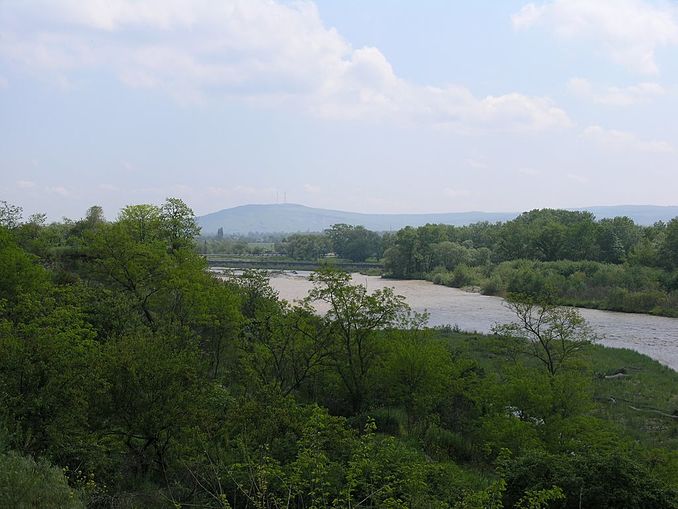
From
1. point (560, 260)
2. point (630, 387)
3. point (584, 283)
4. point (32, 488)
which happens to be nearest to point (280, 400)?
point (32, 488)

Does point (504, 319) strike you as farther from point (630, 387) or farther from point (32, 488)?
point (32, 488)

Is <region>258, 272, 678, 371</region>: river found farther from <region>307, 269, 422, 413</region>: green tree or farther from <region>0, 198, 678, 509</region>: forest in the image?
<region>307, 269, 422, 413</region>: green tree

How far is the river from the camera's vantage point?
144 ft

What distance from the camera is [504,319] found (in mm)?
56031

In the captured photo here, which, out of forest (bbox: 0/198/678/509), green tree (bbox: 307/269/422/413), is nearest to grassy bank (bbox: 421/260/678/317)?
forest (bbox: 0/198/678/509)

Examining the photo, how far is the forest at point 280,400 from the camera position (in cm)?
1257

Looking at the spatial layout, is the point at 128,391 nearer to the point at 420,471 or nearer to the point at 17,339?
the point at 17,339

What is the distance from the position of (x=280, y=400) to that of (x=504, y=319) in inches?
1727

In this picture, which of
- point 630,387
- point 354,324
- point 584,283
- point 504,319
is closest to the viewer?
point 354,324

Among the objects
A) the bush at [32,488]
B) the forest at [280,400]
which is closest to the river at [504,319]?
the forest at [280,400]

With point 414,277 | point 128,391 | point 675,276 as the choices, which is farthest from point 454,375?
point 414,277

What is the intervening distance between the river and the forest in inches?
190

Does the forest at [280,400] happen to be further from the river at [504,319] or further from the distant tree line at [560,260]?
the distant tree line at [560,260]

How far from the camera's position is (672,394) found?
3073cm
